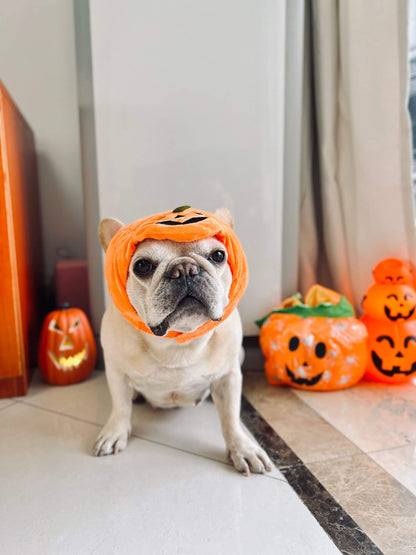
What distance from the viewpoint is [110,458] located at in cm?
91

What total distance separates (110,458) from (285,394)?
549 millimetres

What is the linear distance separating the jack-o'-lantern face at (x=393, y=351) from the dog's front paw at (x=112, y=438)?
2.44 ft

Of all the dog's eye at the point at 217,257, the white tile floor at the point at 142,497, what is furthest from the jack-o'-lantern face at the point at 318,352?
the dog's eye at the point at 217,257

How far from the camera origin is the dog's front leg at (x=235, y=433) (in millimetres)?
855

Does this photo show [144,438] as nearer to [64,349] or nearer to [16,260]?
[64,349]

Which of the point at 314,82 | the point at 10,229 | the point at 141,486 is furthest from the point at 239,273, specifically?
the point at 314,82

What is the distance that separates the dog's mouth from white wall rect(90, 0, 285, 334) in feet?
2.04

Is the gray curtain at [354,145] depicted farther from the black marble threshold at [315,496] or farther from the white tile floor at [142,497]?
the white tile floor at [142,497]

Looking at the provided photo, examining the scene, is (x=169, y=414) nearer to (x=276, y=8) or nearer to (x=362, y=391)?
(x=362, y=391)

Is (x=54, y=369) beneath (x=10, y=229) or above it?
beneath

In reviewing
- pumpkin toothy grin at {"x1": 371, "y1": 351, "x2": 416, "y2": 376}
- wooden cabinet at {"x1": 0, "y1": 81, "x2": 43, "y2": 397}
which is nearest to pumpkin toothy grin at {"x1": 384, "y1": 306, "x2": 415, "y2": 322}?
pumpkin toothy grin at {"x1": 371, "y1": 351, "x2": 416, "y2": 376}

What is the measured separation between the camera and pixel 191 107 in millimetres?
1269

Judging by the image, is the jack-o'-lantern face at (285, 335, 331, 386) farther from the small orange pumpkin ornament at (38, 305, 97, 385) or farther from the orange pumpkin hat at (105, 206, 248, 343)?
the small orange pumpkin ornament at (38, 305, 97, 385)

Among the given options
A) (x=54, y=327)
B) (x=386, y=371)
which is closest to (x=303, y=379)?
(x=386, y=371)
